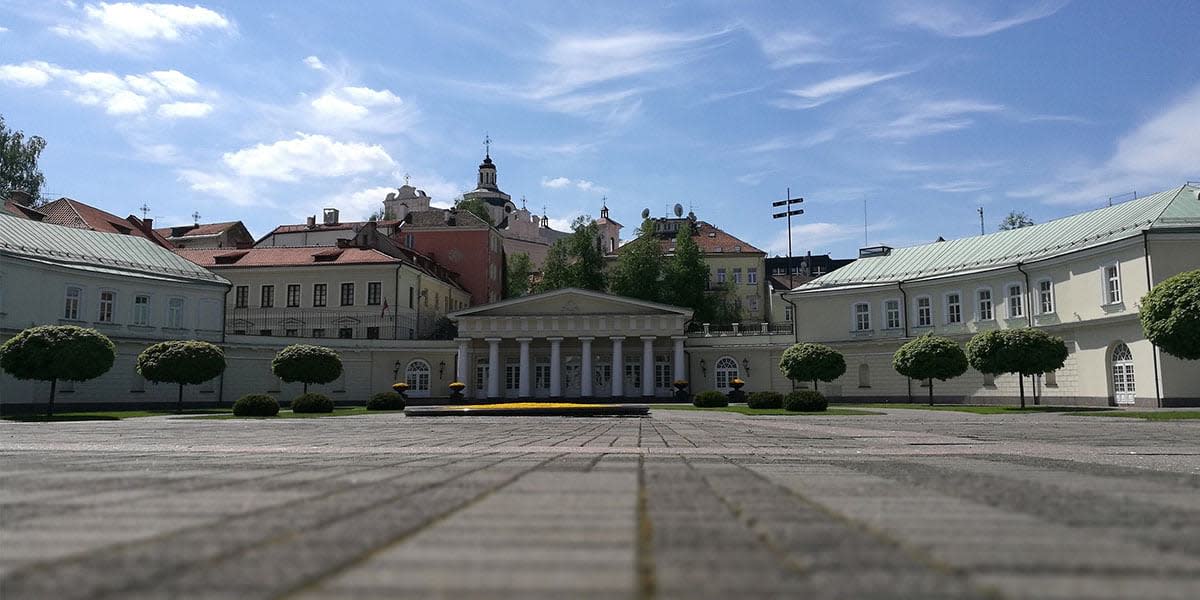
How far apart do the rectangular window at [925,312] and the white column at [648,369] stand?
18.0m

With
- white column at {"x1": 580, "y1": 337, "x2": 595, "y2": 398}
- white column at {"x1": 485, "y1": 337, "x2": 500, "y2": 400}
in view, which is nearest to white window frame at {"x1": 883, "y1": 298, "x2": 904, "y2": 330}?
white column at {"x1": 580, "y1": 337, "x2": 595, "y2": 398}

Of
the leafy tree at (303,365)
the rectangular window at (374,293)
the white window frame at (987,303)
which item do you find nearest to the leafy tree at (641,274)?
the rectangular window at (374,293)

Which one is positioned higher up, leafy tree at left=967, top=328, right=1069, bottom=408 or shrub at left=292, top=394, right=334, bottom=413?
leafy tree at left=967, top=328, right=1069, bottom=408

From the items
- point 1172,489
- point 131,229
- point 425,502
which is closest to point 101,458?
point 425,502

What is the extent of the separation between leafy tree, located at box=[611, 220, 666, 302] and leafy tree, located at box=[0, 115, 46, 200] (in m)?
48.8

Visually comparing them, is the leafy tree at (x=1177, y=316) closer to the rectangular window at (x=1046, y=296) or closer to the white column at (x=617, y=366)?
the rectangular window at (x=1046, y=296)

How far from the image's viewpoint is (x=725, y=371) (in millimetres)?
59531

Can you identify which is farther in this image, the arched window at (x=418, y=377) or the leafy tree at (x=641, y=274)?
the leafy tree at (x=641, y=274)

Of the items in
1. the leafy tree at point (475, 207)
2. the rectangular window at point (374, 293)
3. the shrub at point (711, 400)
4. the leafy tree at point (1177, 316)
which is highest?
the leafy tree at point (475, 207)

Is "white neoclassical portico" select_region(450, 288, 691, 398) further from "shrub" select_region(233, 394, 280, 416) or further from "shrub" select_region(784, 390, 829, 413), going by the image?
"shrub" select_region(233, 394, 280, 416)

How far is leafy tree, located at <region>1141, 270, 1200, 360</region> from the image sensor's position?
26.9 metres

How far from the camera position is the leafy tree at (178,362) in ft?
117

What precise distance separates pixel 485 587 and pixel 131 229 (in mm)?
73389

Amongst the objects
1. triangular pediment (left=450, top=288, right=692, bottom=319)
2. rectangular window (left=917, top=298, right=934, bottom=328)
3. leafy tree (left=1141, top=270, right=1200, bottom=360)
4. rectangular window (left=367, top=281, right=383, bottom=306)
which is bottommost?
leafy tree (left=1141, top=270, right=1200, bottom=360)
